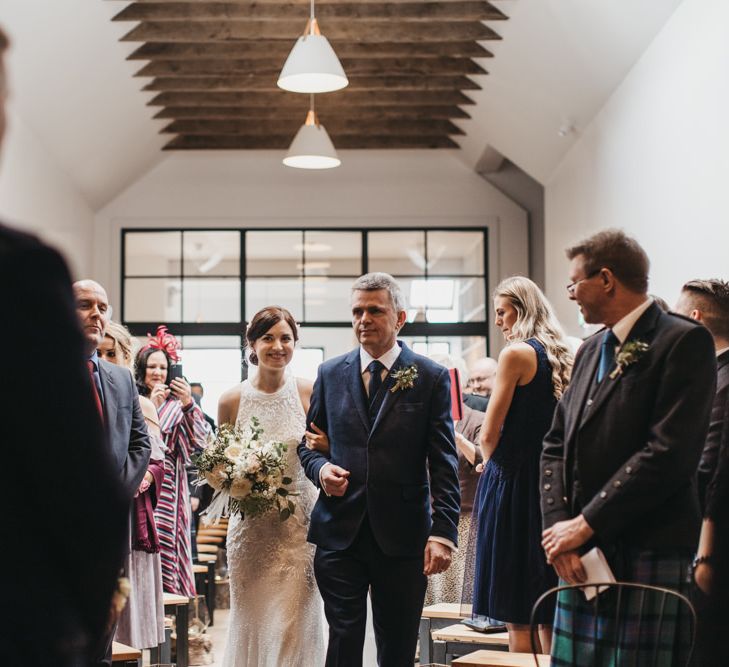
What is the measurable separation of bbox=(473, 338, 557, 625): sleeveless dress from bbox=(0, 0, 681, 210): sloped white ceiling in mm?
4067

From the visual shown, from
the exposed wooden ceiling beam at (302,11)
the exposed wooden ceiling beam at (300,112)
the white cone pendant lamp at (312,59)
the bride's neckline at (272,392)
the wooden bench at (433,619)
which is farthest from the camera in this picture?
the exposed wooden ceiling beam at (300,112)

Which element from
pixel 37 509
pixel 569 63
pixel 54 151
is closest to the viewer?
pixel 37 509

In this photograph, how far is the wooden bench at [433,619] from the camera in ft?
15.9

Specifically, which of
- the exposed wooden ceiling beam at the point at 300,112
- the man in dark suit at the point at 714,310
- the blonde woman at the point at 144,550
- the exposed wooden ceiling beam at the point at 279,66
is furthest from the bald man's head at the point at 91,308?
the exposed wooden ceiling beam at the point at 300,112

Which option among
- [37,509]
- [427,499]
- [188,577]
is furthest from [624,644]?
[188,577]

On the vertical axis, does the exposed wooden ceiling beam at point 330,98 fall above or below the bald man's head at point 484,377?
above

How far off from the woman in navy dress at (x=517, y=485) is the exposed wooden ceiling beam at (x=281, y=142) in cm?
960

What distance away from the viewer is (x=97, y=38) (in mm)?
8992

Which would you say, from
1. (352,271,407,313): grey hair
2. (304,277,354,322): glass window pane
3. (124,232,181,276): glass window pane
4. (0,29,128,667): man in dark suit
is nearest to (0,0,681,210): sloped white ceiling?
(124,232,181,276): glass window pane

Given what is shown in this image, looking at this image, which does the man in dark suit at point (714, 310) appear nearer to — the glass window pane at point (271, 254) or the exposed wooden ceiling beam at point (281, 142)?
the exposed wooden ceiling beam at point (281, 142)

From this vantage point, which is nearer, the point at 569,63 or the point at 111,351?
the point at 111,351

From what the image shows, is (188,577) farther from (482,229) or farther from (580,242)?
(482,229)

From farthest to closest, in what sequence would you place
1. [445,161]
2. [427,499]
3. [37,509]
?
[445,161] → [427,499] → [37,509]

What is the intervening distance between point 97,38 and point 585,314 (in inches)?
277
